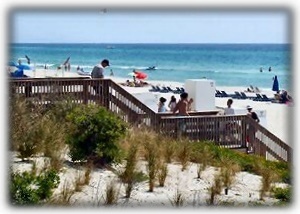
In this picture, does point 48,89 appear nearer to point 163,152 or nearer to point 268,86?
point 163,152

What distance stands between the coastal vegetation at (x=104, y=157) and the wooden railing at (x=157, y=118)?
1770 mm

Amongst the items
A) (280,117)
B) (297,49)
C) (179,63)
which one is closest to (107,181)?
(297,49)

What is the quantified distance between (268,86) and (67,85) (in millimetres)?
41730

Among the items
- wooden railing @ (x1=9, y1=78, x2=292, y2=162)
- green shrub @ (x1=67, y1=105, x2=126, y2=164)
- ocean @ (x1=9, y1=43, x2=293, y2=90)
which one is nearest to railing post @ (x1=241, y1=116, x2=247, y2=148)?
wooden railing @ (x1=9, y1=78, x2=292, y2=162)

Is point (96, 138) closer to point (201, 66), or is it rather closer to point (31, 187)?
point (31, 187)

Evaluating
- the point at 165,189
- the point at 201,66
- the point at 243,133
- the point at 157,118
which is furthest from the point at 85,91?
the point at 201,66

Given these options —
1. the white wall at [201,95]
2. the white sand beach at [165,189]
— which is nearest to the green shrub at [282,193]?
the white sand beach at [165,189]

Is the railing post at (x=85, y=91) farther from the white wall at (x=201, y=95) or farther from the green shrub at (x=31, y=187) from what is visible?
the green shrub at (x=31, y=187)

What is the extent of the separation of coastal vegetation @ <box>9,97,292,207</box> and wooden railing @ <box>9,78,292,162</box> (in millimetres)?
1770

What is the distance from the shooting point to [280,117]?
25047 millimetres

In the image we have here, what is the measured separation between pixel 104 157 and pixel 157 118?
11.3ft

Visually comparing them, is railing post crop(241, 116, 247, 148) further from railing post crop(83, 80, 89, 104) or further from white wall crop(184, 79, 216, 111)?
railing post crop(83, 80, 89, 104)

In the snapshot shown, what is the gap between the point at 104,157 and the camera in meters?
8.33

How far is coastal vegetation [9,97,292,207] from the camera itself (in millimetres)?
7027
